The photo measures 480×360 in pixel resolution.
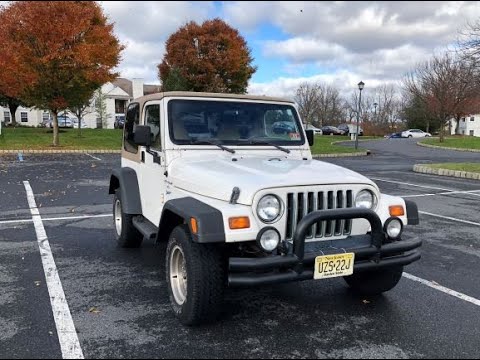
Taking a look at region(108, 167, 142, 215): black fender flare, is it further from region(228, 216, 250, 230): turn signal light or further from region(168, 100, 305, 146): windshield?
region(228, 216, 250, 230): turn signal light

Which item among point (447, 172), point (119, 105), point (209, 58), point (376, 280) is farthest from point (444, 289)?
point (119, 105)

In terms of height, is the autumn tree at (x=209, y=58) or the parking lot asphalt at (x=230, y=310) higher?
the autumn tree at (x=209, y=58)

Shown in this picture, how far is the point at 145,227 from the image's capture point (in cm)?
492

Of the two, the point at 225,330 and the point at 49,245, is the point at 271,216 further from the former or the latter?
the point at 49,245

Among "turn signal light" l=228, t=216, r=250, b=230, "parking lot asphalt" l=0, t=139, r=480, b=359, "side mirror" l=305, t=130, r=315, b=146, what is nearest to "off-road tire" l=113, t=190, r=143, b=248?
"parking lot asphalt" l=0, t=139, r=480, b=359

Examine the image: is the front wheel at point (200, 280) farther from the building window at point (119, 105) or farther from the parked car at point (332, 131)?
the building window at point (119, 105)

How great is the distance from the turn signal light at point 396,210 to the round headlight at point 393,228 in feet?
0.40

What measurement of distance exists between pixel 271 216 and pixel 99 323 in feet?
5.39

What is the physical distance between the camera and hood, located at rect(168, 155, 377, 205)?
3.52 meters

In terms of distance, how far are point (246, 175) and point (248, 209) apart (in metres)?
0.41

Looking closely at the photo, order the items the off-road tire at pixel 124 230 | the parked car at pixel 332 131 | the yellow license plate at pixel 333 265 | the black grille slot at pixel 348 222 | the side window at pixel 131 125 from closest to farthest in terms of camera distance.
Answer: the yellow license plate at pixel 333 265
the black grille slot at pixel 348 222
the side window at pixel 131 125
the off-road tire at pixel 124 230
the parked car at pixel 332 131

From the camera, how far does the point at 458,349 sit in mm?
3338

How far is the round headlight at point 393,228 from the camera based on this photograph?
147 inches

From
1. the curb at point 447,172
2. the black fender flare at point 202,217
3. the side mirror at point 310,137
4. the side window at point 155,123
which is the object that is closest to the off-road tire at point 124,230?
the side window at point 155,123
